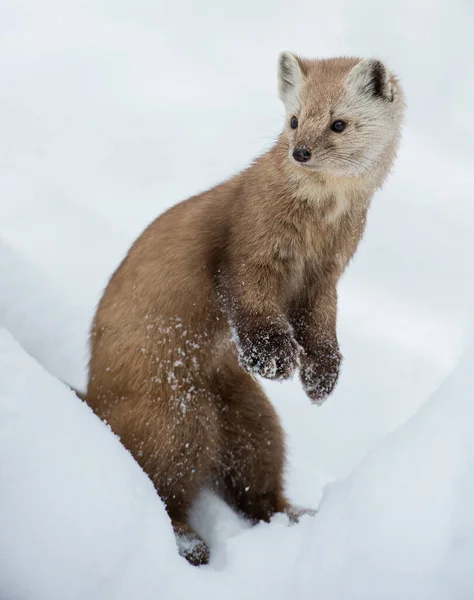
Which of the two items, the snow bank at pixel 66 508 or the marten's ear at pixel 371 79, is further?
the marten's ear at pixel 371 79

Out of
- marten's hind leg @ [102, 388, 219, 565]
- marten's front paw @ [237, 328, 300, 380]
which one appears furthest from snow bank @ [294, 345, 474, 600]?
marten's hind leg @ [102, 388, 219, 565]

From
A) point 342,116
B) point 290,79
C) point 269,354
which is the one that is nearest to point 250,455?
point 269,354

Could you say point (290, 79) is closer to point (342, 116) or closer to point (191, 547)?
point (342, 116)

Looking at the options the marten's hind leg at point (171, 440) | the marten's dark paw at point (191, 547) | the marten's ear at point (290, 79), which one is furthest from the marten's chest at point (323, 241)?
the marten's dark paw at point (191, 547)

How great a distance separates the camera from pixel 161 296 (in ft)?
14.7

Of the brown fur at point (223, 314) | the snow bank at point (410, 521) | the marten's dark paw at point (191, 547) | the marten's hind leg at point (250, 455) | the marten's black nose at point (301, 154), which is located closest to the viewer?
the snow bank at point (410, 521)

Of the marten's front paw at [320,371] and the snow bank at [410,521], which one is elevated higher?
the snow bank at [410,521]

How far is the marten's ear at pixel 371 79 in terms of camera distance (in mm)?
4129

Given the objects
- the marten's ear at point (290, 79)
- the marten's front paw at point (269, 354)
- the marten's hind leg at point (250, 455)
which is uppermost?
the marten's ear at point (290, 79)

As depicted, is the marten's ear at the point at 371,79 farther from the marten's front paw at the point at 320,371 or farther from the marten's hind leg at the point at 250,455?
the marten's hind leg at the point at 250,455

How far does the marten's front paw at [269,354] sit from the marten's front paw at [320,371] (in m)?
0.32

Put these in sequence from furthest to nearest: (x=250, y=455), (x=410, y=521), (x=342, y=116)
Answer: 1. (x=250, y=455)
2. (x=342, y=116)
3. (x=410, y=521)

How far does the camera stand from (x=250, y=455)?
478cm

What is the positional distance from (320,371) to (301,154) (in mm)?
1197
